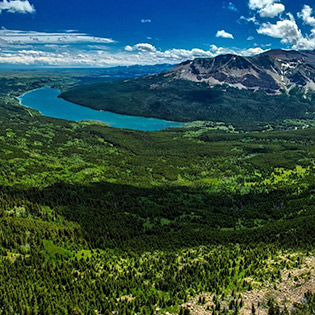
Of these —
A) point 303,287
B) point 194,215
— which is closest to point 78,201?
point 194,215

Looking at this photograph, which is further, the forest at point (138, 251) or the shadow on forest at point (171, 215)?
the shadow on forest at point (171, 215)

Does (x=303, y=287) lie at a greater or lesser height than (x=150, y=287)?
greater

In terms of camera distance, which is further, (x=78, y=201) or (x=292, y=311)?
(x=78, y=201)

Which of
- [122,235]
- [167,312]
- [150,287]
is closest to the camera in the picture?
[167,312]

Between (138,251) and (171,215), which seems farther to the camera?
(171,215)

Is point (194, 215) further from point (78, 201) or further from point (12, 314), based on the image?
point (12, 314)

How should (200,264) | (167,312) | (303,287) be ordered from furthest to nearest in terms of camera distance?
1. (200,264)
2. (303,287)
3. (167,312)

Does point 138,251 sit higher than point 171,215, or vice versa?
point 171,215

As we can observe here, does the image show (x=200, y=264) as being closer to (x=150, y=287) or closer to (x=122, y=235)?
(x=150, y=287)

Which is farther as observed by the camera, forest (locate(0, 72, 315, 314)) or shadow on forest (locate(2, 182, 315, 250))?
shadow on forest (locate(2, 182, 315, 250))
